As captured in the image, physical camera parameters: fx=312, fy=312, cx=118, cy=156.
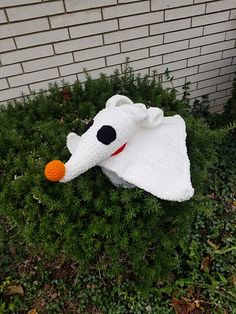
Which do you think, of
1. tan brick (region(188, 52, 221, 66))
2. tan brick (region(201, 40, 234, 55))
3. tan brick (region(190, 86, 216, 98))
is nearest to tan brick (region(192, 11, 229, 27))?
tan brick (region(201, 40, 234, 55))

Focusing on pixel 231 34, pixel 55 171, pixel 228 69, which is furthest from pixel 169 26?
pixel 55 171

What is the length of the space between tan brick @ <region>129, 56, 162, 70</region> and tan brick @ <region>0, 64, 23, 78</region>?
110 centimetres

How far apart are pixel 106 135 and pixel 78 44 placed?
1667 millimetres

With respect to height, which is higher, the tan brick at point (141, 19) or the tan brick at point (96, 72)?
the tan brick at point (141, 19)

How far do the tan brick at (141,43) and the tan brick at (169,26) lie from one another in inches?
2.3

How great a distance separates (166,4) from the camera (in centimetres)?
295

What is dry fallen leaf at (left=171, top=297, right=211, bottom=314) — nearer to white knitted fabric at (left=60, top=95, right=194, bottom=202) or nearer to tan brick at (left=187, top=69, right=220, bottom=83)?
white knitted fabric at (left=60, top=95, right=194, bottom=202)

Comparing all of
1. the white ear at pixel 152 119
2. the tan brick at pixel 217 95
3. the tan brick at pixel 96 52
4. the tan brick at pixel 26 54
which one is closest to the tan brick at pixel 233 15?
the tan brick at pixel 217 95

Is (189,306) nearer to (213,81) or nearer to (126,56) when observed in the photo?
(126,56)

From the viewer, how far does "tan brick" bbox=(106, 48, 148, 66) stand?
306cm

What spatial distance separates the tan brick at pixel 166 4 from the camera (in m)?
2.91

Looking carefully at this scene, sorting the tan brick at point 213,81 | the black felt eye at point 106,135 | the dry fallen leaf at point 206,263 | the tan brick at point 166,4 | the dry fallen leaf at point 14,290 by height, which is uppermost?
the tan brick at point 166,4

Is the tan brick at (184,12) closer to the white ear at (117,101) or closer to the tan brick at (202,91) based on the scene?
the tan brick at (202,91)

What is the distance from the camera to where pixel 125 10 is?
9.28 feet
